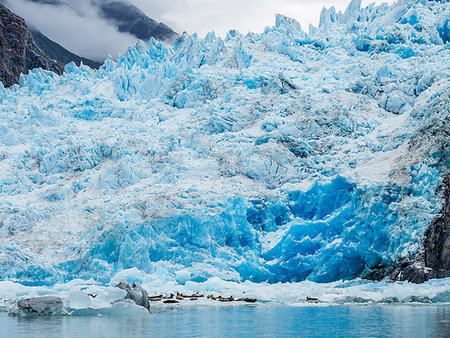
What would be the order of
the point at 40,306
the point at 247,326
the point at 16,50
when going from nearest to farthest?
the point at 247,326 → the point at 40,306 → the point at 16,50

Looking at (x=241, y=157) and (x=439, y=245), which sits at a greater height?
(x=241, y=157)

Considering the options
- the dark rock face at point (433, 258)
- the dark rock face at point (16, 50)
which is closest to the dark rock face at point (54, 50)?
the dark rock face at point (16, 50)

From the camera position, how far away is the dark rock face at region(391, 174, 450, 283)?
66.9 feet

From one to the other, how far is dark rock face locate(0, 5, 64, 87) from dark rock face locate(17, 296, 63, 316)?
45.4m

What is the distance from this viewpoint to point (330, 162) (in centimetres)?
2741

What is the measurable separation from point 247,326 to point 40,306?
5.91m

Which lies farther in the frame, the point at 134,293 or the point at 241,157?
the point at 241,157

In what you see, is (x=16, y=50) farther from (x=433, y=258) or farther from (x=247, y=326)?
(x=247, y=326)

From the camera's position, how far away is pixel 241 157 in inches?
1116

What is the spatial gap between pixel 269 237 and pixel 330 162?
16.7 ft

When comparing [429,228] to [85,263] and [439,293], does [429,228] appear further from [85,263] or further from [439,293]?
[85,263]

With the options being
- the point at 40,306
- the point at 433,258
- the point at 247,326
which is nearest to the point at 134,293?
the point at 40,306

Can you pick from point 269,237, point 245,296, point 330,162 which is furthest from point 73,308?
point 330,162

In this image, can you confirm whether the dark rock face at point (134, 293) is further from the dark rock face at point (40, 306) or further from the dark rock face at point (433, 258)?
the dark rock face at point (433, 258)
